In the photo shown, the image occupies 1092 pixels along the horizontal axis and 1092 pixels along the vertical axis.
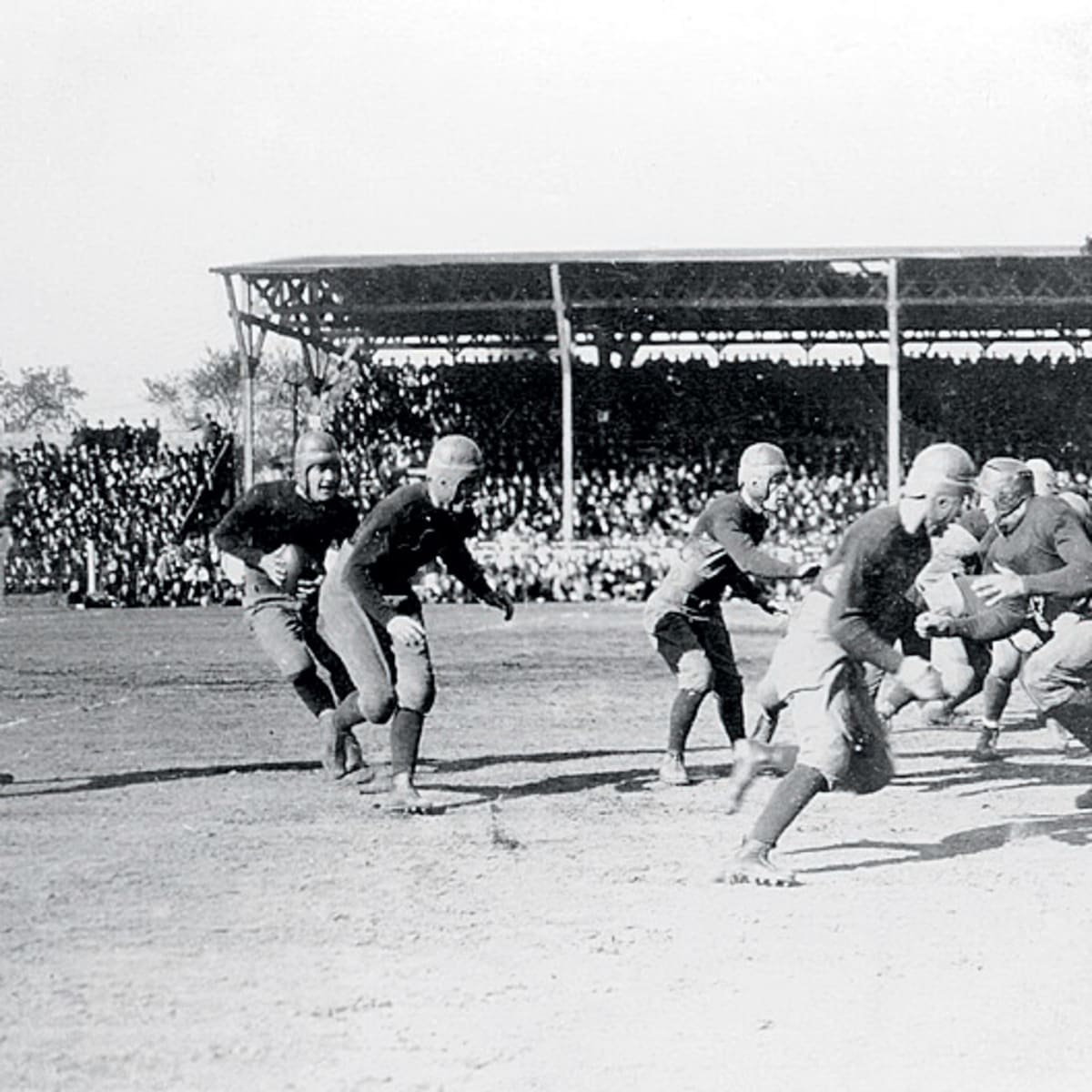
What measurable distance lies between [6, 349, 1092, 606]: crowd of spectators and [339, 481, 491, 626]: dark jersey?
79.0ft

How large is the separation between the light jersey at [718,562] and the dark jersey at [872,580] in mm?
2039

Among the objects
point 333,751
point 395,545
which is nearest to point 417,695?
point 395,545

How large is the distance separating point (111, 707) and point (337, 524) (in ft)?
15.1

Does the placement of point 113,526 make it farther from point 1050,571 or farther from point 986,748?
point 1050,571

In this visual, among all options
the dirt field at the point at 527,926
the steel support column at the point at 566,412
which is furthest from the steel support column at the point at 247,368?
the dirt field at the point at 527,926

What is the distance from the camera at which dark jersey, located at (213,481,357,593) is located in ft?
30.4

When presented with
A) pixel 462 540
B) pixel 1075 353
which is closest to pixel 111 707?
pixel 462 540

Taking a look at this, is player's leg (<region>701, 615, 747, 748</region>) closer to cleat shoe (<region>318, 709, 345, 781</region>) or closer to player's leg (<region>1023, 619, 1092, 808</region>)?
player's leg (<region>1023, 619, 1092, 808</region>)

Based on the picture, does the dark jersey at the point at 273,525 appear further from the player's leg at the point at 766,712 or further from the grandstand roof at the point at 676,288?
the grandstand roof at the point at 676,288

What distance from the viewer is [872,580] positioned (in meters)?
6.40

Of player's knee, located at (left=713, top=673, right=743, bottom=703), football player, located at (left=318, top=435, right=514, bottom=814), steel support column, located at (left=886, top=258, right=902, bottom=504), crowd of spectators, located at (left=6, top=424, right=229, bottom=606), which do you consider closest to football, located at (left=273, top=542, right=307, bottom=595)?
football player, located at (left=318, top=435, right=514, bottom=814)

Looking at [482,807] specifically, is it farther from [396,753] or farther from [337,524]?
[337,524]

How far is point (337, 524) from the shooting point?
9.43m

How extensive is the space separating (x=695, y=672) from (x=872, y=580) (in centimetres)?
282
